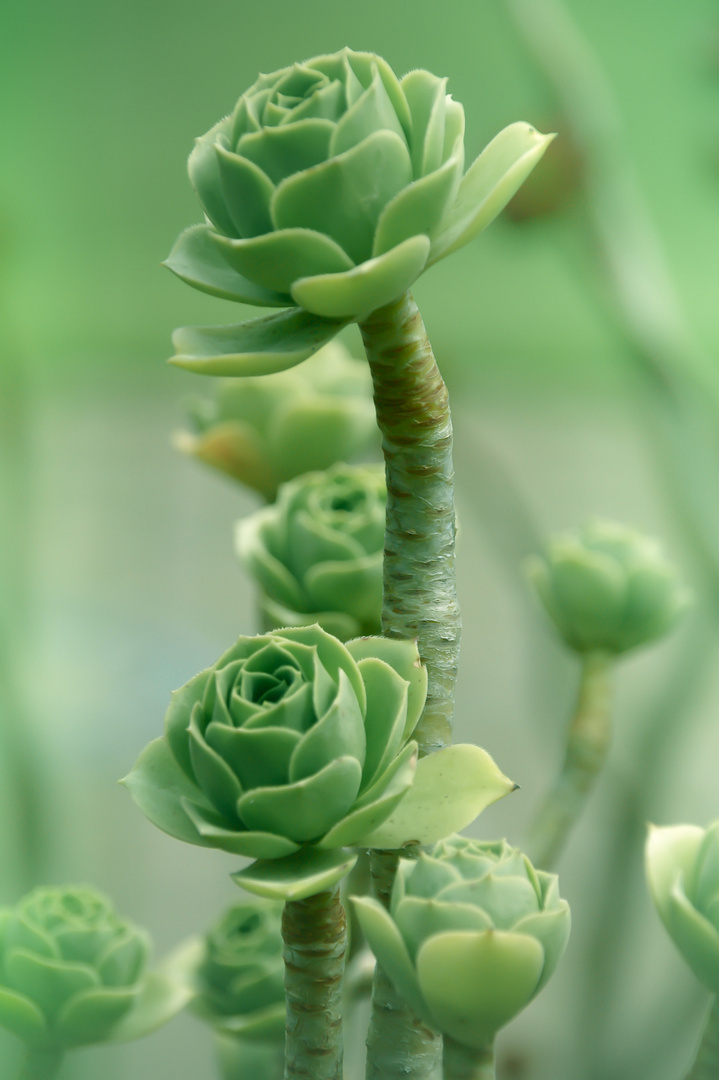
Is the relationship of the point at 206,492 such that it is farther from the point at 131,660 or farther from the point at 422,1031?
the point at 422,1031

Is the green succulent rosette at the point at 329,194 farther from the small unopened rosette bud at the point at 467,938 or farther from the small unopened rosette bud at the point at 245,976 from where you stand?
the small unopened rosette bud at the point at 245,976

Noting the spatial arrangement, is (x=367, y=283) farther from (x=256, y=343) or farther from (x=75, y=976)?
(x=75, y=976)

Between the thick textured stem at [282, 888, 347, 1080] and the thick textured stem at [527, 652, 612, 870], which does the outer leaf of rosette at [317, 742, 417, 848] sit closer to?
the thick textured stem at [282, 888, 347, 1080]

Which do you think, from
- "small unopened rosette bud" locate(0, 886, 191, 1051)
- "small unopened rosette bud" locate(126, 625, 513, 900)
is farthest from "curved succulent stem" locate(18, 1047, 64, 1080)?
"small unopened rosette bud" locate(126, 625, 513, 900)

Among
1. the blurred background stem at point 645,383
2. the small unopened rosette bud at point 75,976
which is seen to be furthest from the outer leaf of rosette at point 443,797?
the blurred background stem at point 645,383

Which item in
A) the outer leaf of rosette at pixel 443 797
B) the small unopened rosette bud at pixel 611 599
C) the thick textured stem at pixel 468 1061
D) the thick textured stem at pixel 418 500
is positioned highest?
the thick textured stem at pixel 418 500

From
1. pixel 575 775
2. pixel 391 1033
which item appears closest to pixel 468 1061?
pixel 391 1033

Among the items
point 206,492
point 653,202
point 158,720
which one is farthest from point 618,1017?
point 653,202
